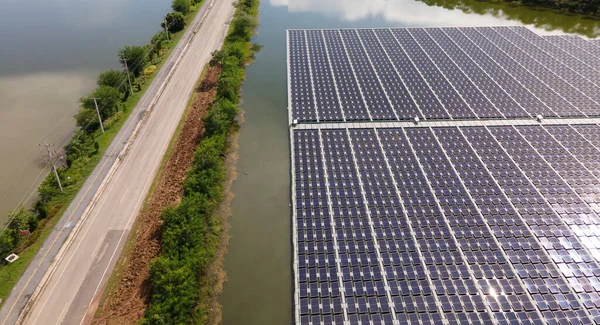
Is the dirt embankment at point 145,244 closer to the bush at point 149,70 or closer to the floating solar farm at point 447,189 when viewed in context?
the floating solar farm at point 447,189

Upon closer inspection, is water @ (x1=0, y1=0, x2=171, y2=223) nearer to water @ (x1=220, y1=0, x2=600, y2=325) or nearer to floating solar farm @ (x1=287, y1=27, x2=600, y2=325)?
water @ (x1=220, y1=0, x2=600, y2=325)

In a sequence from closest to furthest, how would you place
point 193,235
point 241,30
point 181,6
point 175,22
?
point 193,235 → point 241,30 → point 175,22 → point 181,6

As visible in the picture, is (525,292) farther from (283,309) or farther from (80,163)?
(80,163)

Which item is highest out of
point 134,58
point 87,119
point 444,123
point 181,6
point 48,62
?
point 181,6

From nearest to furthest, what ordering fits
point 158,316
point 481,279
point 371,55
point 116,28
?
point 158,316 < point 481,279 < point 371,55 < point 116,28

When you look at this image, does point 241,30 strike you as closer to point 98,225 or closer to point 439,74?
point 439,74

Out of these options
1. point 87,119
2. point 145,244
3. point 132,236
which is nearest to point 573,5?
point 145,244

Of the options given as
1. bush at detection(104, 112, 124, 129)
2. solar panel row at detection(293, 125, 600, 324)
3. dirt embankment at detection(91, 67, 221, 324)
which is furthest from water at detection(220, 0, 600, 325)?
bush at detection(104, 112, 124, 129)

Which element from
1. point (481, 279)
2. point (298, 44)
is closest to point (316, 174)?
point (481, 279)
